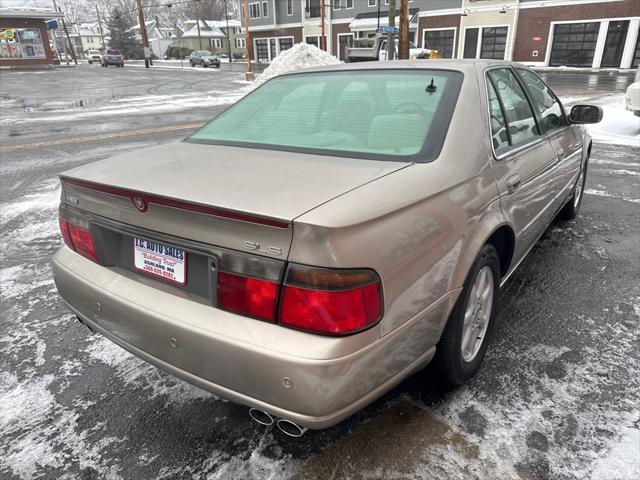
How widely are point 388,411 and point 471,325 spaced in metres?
0.60

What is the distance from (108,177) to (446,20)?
41.4 metres

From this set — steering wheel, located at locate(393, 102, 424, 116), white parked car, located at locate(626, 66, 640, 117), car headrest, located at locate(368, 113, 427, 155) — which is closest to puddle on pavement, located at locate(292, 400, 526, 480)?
car headrest, located at locate(368, 113, 427, 155)

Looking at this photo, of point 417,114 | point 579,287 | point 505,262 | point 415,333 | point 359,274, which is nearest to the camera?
point 359,274

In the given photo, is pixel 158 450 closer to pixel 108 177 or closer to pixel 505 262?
pixel 108 177

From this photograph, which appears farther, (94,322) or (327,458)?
(94,322)

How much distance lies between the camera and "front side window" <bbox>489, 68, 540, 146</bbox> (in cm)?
274

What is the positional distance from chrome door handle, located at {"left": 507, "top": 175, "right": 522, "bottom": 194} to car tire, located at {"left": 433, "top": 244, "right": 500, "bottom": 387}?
355mm

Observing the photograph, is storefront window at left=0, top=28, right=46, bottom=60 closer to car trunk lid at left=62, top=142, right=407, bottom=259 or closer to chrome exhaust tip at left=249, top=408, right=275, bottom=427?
car trunk lid at left=62, top=142, right=407, bottom=259

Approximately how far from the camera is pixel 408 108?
2.42 meters

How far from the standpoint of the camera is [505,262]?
2.75m

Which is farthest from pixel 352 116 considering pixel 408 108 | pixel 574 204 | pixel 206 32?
pixel 206 32

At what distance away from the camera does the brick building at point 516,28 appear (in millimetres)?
31484

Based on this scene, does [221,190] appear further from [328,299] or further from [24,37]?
[24,37]

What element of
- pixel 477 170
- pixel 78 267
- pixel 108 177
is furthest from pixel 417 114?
pixel 78 267
